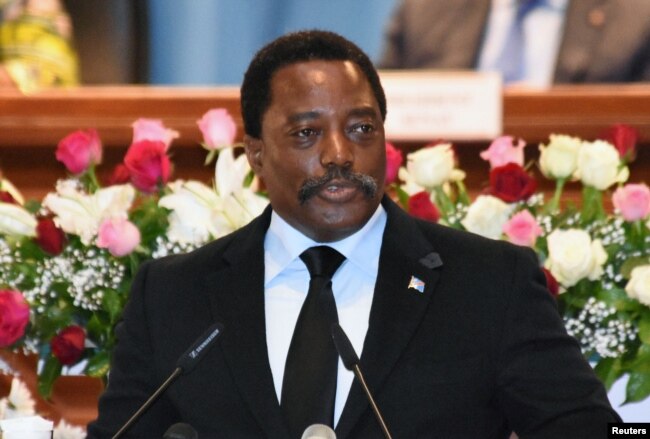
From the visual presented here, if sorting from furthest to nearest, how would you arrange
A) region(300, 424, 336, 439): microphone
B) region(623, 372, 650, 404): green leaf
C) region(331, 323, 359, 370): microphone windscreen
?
region(623, 372, 650, 404): green leaf → region(331, 323, 359, 370): microphone windscreen → region(300, 424, 336, 439): microphone

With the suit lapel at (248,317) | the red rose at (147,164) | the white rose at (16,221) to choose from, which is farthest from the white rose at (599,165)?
the white rose at (16,221)

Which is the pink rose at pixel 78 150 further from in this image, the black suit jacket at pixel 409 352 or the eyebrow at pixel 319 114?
the eyebrow at pixel 319 114

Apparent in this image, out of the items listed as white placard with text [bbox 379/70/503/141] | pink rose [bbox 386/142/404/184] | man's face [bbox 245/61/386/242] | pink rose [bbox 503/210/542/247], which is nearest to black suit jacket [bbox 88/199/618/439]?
man's face [bbox 245/61/386/242]

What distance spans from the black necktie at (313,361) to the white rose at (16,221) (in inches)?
34.4

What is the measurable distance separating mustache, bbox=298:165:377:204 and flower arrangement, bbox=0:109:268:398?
1.89ft

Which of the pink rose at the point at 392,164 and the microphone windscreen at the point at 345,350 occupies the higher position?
the microphone windscreen at the point at 345,350

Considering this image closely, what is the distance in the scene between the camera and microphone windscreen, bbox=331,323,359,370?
2.09 metres

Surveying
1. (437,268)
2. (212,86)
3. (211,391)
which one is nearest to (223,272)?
(211,391)

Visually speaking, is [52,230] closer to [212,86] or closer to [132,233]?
[132,233]

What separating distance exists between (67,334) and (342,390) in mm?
828

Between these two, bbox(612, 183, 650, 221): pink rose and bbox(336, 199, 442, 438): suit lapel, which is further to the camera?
bbox(612, 183, 650, 221): pink rose

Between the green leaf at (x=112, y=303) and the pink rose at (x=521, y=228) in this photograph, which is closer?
the pink rose at (x=521, y=228)

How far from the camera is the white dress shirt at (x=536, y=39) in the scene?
412 centimetres

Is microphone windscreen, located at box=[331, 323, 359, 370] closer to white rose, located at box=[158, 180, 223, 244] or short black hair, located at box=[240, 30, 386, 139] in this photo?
short black hair, located at box=[240, 30, 386, 139]
